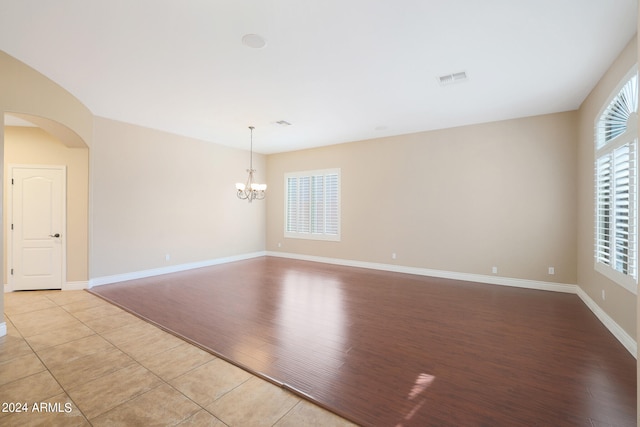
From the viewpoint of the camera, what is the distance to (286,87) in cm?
394

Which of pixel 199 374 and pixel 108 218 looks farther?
pixel 108 218

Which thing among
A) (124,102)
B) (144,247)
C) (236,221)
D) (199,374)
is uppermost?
(124,102)

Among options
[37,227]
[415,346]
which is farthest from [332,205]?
[37,227]

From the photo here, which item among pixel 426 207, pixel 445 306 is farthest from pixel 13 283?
pixel 426 207

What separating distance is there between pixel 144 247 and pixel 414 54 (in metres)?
6.04

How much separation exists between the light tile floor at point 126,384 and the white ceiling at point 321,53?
3212 mm

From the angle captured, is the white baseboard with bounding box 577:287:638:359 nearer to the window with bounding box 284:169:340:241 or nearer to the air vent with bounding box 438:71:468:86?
the air vent with bounding box 438:71:468:86

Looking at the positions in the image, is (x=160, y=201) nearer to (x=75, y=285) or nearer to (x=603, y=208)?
(x=75, y=285)

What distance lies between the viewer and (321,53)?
10.2ft

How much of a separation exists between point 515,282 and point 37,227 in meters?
8.77

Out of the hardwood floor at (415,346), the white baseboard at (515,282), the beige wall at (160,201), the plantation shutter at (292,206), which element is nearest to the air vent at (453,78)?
the hardwood floor at (415,346)

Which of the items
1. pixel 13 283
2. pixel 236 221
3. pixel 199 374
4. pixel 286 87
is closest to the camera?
pixel 199 374

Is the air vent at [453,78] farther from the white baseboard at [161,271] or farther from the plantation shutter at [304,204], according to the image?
the white baseboard at [161,271]

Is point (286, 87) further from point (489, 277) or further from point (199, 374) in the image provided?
point (489, 277)
